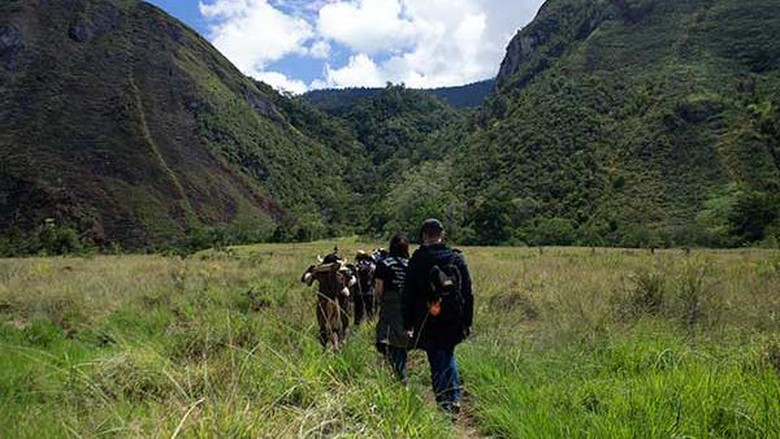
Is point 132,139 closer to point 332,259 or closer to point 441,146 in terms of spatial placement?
point 441,146

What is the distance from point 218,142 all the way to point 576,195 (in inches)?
2771

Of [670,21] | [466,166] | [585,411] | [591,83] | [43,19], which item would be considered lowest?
[585,411]

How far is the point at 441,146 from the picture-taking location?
152 meters

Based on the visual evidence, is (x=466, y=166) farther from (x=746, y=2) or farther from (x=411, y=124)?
(x=411, y=124)

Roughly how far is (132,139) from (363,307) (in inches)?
3893

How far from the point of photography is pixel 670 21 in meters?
89.2

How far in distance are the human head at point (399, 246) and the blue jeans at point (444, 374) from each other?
1.93 meters

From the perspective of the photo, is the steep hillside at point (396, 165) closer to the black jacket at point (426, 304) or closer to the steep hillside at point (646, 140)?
the steep hillside at point (646, 140)

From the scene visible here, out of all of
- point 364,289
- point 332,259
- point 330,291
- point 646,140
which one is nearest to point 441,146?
point 646,140

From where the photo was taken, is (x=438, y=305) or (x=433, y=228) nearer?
(x=438, y=305)

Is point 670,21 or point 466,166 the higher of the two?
point 670,21

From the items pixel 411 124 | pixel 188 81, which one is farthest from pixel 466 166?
pixel 411 124

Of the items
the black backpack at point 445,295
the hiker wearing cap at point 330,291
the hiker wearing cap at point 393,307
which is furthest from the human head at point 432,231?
the hiker wearing cap at point 330,291

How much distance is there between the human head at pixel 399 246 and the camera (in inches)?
300
